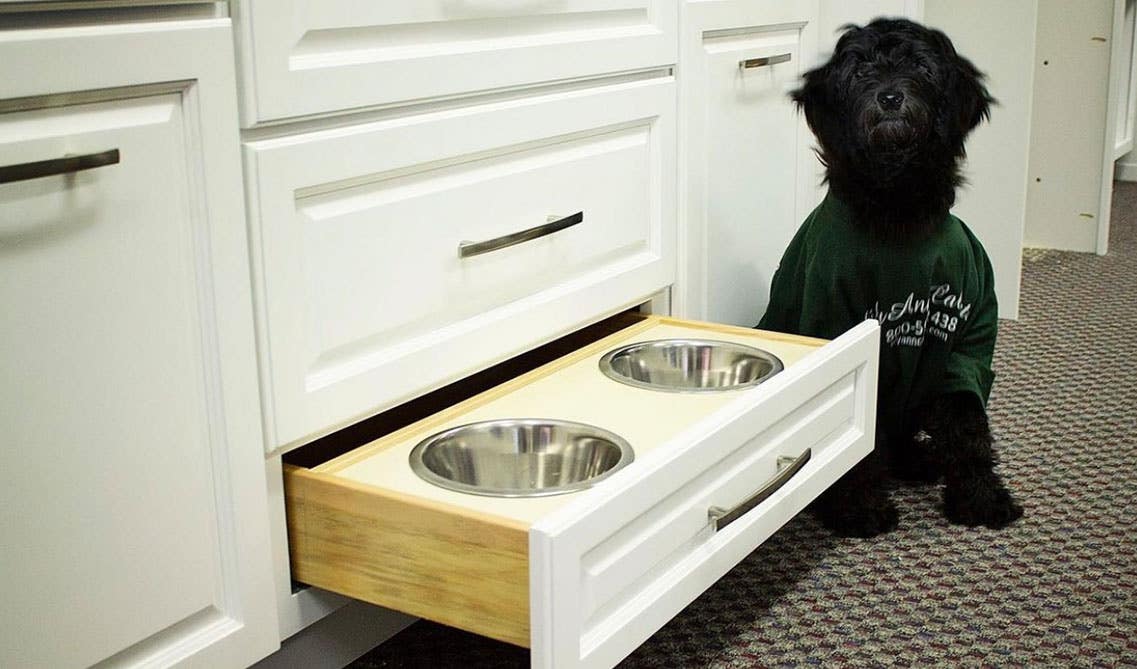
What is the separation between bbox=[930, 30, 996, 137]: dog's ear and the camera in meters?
1.63

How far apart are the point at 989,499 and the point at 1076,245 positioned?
186 centimetres

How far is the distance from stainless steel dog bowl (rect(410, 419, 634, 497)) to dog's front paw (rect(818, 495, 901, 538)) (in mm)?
595

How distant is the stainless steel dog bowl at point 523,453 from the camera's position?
1197mm

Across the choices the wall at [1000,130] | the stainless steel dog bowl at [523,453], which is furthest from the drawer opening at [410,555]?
the wall at [1000,130]

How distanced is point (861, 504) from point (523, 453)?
0.63m

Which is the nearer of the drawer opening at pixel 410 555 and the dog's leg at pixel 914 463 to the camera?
the drawer opening at pixel 410 555

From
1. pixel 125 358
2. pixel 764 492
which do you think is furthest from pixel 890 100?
pixel 125 358

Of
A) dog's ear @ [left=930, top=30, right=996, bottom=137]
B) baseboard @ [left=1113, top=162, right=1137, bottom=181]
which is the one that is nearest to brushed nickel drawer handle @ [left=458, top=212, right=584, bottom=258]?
dog's ear @ [left=930, top=30, right=996, bottom=137]

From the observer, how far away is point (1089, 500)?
1786mm

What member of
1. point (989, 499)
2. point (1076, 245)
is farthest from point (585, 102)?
point (1076, 245)

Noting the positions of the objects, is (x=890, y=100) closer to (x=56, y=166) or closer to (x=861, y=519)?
(x=861, y=519)

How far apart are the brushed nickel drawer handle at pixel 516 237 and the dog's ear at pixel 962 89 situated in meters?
0.54

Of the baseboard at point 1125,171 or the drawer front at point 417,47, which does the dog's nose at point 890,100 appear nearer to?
the drawer front at point 417,47

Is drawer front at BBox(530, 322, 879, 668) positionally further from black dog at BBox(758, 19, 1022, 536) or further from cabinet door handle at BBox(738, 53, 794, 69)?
cabinet door handle at BBox(738, 53, 794, 69)
